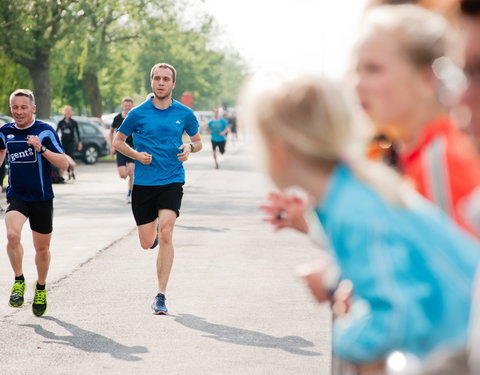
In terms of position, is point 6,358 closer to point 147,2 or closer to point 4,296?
point 4,296

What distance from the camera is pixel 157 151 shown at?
916 cm

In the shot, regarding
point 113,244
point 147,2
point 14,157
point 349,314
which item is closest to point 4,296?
point 14,157

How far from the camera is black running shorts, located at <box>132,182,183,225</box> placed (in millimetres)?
8977

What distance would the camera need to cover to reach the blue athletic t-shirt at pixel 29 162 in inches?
331

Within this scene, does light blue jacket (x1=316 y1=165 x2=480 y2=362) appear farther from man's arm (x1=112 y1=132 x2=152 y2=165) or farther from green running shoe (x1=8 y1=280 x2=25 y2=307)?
man's arm (x1=112 y1=132 x2=152 y2=165)

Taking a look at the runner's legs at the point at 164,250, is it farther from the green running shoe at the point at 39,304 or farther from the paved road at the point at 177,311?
the green running shoe at the point at 39,304

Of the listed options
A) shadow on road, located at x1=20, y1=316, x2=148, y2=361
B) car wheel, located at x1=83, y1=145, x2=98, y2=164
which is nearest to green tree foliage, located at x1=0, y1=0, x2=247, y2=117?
car wheel, located at x1=83, y1=145, x2=98, y2=164

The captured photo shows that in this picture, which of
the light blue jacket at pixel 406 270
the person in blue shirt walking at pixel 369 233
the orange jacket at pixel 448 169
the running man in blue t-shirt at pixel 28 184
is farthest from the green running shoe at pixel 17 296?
the light blue jacket at pixel 406 270

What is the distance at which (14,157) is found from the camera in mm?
8438

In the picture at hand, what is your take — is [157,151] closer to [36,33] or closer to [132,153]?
[132,153]

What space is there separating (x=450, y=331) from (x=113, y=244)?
438 inches

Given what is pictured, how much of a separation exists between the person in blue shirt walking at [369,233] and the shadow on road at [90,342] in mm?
4730

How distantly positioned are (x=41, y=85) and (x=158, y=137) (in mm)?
32556

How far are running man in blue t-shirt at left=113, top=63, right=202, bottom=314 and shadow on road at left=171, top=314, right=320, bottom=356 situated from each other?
4.30ft
